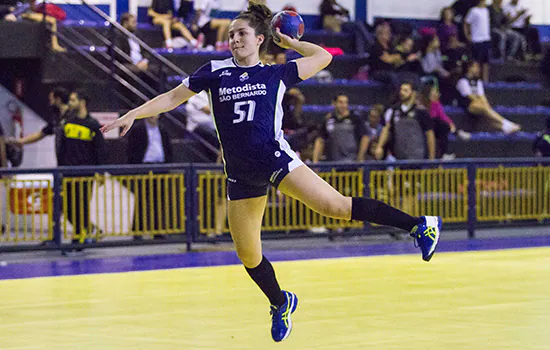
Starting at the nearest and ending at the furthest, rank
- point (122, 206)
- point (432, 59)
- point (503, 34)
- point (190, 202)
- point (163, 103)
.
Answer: point (163, 103), point (122, 206), point (190, 202), point (432, 59), point (503, 34)

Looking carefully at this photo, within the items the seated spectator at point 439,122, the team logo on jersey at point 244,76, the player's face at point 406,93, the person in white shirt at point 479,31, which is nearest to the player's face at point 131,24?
the seated spectator at point 439,122

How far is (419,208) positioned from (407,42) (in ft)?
22.6

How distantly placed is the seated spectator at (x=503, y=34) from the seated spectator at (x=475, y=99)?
9.56ft

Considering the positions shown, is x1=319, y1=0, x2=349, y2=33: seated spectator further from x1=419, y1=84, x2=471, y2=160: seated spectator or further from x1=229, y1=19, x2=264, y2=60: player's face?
x1=229, y1=19, x2=264, y2=60: player's face

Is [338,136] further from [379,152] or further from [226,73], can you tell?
[226,73]

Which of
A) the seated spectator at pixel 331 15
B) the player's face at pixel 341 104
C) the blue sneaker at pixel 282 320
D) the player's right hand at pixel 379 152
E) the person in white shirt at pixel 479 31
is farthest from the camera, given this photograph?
the seated spectator at pixel 331 15

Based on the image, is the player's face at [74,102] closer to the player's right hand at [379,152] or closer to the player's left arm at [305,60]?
the player's right hand at [379,152]

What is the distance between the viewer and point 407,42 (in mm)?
22906

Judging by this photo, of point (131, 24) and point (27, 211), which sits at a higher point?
point (131, 24)

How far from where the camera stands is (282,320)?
8047mm

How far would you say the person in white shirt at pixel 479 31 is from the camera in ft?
79.1

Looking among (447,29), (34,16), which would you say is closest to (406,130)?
(34,16)

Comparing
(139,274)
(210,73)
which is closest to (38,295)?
(139,274)

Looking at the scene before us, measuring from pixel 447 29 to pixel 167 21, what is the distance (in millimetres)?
6476
